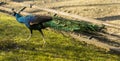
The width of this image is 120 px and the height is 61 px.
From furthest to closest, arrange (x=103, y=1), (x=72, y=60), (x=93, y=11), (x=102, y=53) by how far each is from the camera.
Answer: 1. (x=103, y=1)
2. (x=93, y=11)
3. (x=102, y=53)
4. (x=72, y=60)

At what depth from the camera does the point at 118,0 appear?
14.8m

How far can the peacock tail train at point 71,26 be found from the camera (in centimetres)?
747

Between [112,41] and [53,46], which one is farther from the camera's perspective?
[112,41]

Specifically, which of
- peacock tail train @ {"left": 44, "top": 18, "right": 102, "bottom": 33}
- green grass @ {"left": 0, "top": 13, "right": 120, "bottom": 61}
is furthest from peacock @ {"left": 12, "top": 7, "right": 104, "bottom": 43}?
green grass @ {"left": 0, "top": 13, "right": 120, "bottom": 61}

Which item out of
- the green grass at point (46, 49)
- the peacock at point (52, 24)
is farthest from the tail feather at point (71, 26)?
the green grass at point (46, 49)

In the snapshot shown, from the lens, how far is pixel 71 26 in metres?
7.78

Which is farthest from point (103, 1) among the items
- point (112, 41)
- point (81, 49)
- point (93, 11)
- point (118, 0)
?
point (81, 49)

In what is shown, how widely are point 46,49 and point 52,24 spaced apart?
2.06 ft

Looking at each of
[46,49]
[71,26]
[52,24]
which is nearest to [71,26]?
[71,26]

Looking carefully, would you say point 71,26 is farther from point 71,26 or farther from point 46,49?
point 46,49

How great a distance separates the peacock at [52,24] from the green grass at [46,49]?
37 centimetres

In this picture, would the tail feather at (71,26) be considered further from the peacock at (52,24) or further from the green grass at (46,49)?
the green grass at (46,49)

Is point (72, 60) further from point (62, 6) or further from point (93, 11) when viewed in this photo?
point (62, 6)

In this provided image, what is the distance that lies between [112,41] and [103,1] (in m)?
6.50
